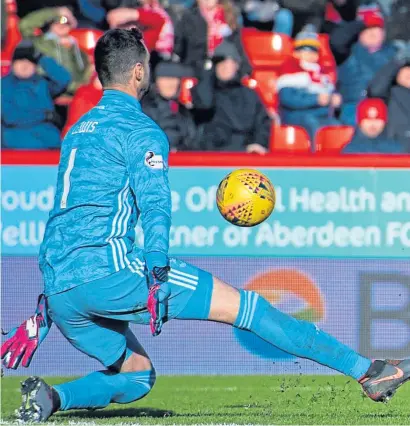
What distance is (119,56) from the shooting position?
5.50 meters

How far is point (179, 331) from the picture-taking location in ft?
26.4

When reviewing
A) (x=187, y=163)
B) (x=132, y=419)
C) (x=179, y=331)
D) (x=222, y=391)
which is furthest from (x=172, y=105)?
(x=132, y=419)

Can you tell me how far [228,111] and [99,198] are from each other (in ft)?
15.8

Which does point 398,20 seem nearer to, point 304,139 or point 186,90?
point 304,139

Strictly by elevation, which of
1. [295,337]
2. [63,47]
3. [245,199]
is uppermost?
[63,47]

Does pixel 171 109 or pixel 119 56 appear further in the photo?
pixel 171 109

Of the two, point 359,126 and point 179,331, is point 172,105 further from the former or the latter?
point 179,331

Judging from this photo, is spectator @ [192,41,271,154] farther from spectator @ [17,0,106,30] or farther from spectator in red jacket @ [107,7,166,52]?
spectator @ [17,0,106,30]

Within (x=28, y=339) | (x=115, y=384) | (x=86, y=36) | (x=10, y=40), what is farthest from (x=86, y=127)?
(x=10, y=40)

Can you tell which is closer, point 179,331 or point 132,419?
point 132,419

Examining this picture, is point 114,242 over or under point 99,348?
over

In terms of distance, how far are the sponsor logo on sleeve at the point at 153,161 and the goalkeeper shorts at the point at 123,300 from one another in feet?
1.87

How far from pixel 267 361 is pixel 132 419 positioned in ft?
6.09

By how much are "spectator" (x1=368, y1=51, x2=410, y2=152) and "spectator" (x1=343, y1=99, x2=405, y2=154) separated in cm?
14
